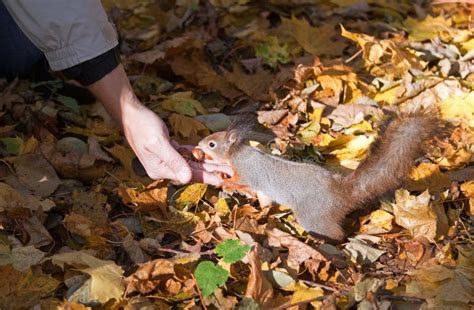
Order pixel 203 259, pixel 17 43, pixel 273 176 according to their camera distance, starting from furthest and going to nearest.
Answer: pixel 17 43
pixel 273 176
pixel 203 259

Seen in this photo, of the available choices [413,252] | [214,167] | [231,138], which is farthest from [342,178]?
[214,167]

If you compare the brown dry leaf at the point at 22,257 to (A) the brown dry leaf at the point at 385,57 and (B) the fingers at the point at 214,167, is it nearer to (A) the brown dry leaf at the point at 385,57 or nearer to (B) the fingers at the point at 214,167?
(B) the fingers at the point at 214,167

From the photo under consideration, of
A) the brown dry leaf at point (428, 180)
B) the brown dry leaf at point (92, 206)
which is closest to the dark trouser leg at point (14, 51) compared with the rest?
the brown dry leaf at point (92, 206)

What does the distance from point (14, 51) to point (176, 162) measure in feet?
3.51

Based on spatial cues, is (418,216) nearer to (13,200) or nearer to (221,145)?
(221,145)

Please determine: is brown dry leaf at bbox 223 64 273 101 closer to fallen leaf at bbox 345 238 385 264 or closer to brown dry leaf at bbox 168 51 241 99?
brown dry leaf at bbox 168 51 241 99

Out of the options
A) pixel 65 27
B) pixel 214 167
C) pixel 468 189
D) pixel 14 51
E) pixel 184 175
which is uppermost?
pixel 65 27

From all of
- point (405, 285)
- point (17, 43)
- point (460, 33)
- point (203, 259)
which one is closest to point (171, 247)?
Result: point (203, 259)

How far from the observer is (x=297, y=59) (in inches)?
128

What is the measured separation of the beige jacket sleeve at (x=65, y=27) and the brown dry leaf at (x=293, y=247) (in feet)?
2.78

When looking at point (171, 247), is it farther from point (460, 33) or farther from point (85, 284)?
point (460, 33)

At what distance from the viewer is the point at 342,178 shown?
85.8 inches

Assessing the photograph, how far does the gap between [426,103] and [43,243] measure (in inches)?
60.6

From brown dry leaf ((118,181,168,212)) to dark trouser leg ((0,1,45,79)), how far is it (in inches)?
38.7
